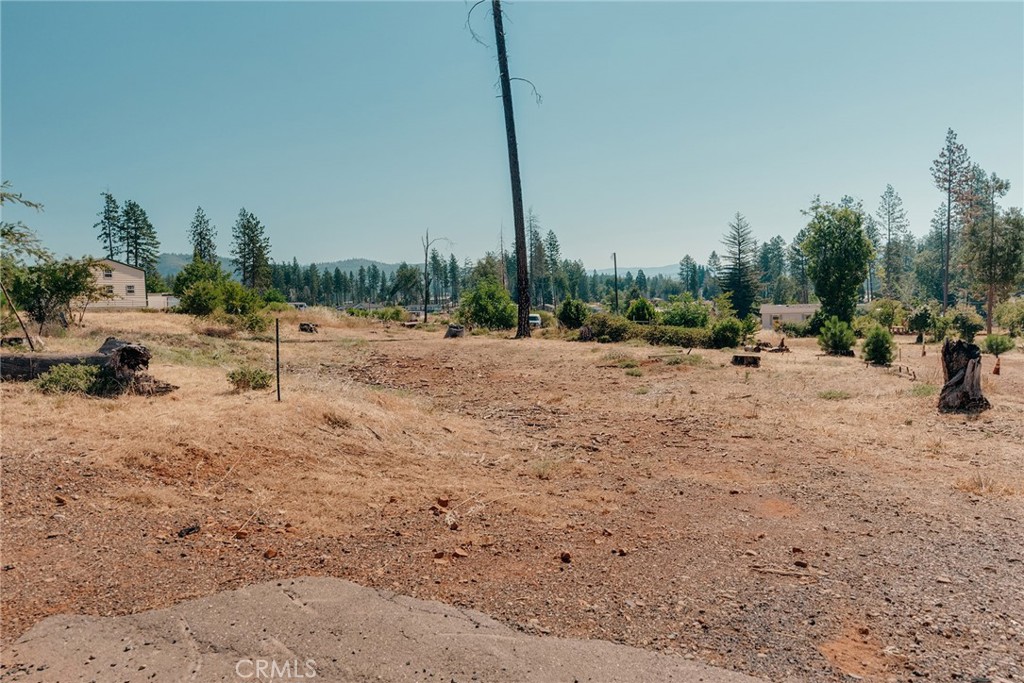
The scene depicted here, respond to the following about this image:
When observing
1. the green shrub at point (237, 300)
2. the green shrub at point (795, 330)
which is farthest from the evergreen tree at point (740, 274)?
the green shrub at point (237, 300)

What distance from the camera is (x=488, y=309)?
31.7 metres

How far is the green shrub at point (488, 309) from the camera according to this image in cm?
3169

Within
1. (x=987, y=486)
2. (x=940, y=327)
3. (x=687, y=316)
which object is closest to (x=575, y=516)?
(x=987, y=486)

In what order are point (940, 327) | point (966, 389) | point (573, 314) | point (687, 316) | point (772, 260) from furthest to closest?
point (772, 260)
point (940, 327)
point (573, 314)
point (687, 316)
point (966, 389)

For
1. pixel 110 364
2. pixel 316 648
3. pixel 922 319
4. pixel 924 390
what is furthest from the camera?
pixel 922 319

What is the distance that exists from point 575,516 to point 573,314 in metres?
22.8

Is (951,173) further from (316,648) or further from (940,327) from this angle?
(316,648)

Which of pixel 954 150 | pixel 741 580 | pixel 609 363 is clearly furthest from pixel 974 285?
pixel 741 580

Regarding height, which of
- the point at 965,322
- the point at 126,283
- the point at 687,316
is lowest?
the point at 965,322

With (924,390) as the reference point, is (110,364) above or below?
above

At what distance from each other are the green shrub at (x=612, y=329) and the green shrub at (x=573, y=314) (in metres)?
2.92

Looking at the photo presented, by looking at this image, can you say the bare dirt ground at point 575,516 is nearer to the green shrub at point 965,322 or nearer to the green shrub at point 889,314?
the green shrub at point 965,322

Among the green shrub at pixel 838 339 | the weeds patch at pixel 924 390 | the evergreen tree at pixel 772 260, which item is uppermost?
the evergreen tree at pixel 772 260

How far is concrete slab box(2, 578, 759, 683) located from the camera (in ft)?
9.92
